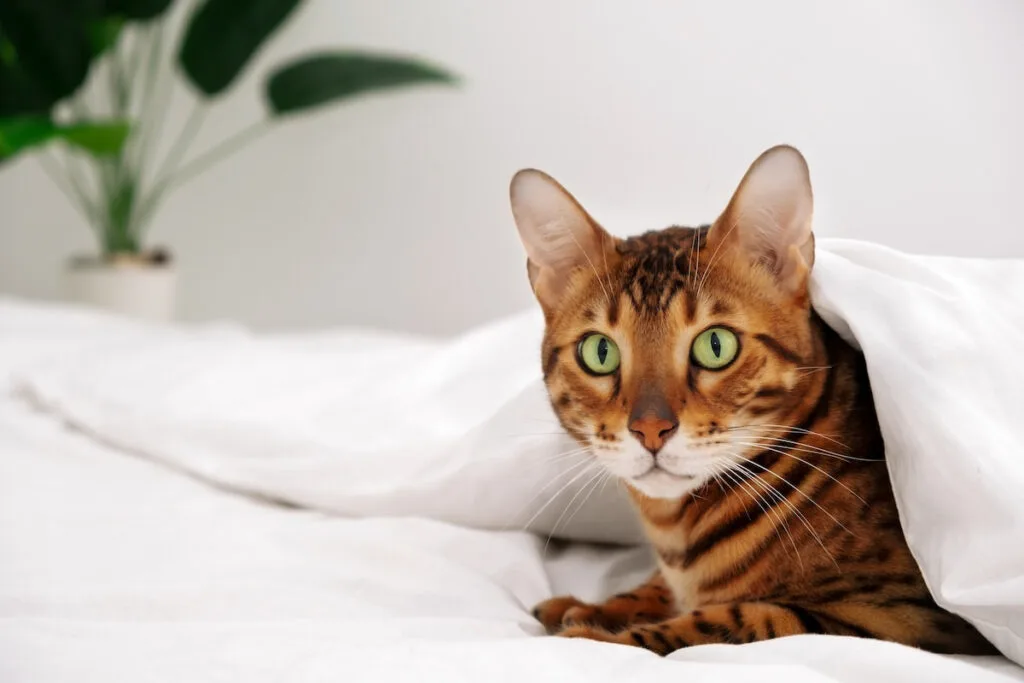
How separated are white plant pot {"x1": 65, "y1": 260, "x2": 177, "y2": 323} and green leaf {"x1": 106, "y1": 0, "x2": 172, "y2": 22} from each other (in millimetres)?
621

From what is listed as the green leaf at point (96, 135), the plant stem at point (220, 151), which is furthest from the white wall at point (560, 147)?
the green leaf at point (96, 135)

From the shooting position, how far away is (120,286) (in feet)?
7.76

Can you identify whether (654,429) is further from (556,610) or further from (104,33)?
(104,33)

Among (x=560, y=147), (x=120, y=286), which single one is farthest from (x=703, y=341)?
(x=120, y=286)

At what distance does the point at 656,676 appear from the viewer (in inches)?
23.0

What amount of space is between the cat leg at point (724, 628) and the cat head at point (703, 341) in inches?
4.1

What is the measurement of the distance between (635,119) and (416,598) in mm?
966

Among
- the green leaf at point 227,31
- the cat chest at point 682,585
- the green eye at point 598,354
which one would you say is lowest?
the cat chest at point 682,585

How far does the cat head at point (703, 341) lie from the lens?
718 mm

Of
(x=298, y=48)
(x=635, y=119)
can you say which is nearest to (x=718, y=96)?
(x=635, y=119)

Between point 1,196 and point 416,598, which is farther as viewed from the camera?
point 1,196

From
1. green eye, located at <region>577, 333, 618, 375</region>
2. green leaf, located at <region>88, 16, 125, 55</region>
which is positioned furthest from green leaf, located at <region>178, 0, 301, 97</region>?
green eye, located at <region>577, 333, 618, 375</region>

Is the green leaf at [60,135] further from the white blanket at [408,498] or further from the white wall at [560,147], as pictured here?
the white wall at [560,147]

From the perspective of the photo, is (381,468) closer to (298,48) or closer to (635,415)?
(635,415)
